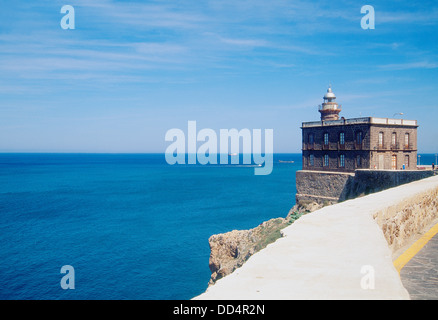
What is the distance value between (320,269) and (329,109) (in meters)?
39.6

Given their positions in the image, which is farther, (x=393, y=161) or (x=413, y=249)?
(x=393, y=161)

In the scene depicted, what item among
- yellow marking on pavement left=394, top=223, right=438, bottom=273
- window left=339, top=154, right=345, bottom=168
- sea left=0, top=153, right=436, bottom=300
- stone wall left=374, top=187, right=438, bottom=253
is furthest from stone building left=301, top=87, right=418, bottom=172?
yellow marking on pavement left=394, top=223, right=438, bottom=273

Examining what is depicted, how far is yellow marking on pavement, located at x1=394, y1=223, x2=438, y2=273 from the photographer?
6.38 meters

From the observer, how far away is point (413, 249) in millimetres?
7309

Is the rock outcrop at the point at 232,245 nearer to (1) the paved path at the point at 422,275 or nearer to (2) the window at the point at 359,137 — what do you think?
(2) the window at the point at 359,137

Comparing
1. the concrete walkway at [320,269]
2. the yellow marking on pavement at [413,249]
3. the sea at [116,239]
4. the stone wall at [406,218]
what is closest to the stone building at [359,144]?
the sea at [116,239]

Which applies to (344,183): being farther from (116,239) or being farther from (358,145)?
(116,239)

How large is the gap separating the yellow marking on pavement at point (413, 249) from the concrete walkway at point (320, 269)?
28.8 inches

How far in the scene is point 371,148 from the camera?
114 ft

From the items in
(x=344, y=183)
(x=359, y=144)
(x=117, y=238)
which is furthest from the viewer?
(x=117, y=238)

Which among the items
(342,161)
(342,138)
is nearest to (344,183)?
(342,161)

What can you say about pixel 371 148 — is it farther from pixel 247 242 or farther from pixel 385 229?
pixel 385 229

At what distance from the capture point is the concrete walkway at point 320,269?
368cm
